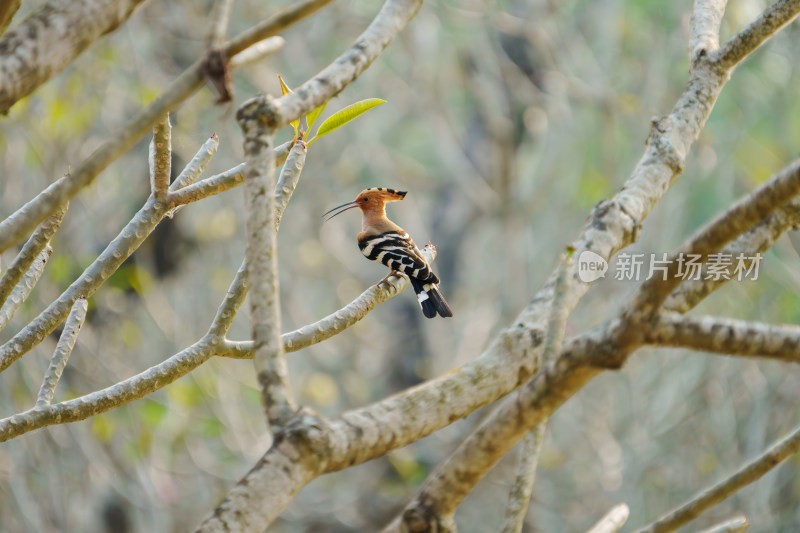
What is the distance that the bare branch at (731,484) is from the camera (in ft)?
5.44

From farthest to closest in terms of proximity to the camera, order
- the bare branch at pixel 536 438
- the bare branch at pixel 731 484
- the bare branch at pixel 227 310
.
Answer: the bare branch at pixel 227 310
the bare branch at pixel 731 484
the bare branch at pixel 536 438

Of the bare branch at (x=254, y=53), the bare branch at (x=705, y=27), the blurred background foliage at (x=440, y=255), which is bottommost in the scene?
the bare branch at (x=254, y=53)

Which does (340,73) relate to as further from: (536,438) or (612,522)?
(612,522)

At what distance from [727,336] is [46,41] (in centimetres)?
101

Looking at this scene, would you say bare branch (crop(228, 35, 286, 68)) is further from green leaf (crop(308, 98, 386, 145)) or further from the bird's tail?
the bird's tail

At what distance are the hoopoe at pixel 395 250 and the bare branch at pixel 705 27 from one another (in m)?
1.56

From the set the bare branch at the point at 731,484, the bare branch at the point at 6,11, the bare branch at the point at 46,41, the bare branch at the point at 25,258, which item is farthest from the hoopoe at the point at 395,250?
the bare branch at the point at 46,41

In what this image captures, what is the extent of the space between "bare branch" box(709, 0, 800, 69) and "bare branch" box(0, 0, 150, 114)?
62.2 inches

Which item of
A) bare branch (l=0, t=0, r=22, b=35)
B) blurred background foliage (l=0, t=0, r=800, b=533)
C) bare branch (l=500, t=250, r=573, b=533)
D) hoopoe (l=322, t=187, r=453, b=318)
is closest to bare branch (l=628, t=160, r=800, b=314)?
bare branch (l=500, t=250, r=573, b=533)

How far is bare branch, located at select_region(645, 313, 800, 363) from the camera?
41.8 inches

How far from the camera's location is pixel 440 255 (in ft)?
27.2

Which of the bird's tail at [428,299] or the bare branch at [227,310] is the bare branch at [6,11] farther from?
the bird's tail at [428,299]

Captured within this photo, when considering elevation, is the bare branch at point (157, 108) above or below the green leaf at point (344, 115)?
below

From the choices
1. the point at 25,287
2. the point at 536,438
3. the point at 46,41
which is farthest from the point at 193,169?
the point at 536,438
